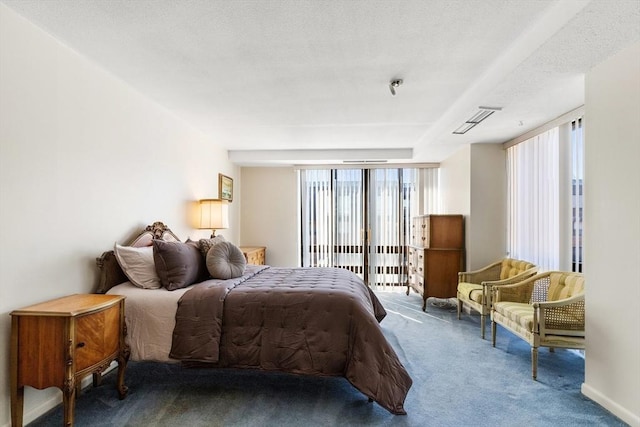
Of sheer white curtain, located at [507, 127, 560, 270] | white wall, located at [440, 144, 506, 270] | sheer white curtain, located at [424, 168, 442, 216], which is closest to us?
sheer white curtain, located at [507, 127, 560, 270]

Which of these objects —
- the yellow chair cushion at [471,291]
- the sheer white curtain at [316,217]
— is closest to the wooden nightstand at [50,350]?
the yellow chair cushion at [471,291]

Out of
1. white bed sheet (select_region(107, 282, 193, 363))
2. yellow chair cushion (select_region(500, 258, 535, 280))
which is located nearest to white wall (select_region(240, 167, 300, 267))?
yellow chair cushion (select_region(500, 258, 535, 280))

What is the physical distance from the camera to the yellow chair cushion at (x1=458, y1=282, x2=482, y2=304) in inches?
152

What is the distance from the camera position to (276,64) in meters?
2.57

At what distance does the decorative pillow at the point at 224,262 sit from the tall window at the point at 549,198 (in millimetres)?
3349

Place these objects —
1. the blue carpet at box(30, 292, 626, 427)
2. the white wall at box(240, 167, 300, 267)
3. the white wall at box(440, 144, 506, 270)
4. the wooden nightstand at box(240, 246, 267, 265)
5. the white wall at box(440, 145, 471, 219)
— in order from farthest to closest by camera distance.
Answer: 1. the white wall at box(240, 167, 300, 267)
2. the wooden nightstand at box(240, 246, 267, 265)
3. the white wall at box(440, 145, 471, 219)
4. the white wall at box(440, 144, 506, 270)
5. the blue carpet at box(30, 292, 626, 427)

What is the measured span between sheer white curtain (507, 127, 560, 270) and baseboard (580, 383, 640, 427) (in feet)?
5.01

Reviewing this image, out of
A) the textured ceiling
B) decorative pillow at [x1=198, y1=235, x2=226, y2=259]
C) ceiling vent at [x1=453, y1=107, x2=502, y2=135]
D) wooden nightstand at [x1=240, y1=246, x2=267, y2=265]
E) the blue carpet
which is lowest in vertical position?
the blue carpet

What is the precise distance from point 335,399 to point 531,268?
2.73 meters

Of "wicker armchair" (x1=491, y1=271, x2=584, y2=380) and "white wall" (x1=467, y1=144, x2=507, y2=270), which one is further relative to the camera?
"white wall" (x1=467, y1=144, x2=507, y2=270)

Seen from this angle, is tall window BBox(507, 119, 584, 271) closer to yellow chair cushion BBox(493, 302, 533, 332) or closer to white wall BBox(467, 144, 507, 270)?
white wall BBox(467, 144, 507, 270)

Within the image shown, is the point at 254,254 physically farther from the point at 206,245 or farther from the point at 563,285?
the point at 563,285

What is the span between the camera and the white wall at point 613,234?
2064 millimetres

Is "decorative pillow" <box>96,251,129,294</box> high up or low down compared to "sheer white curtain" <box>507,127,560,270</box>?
down
